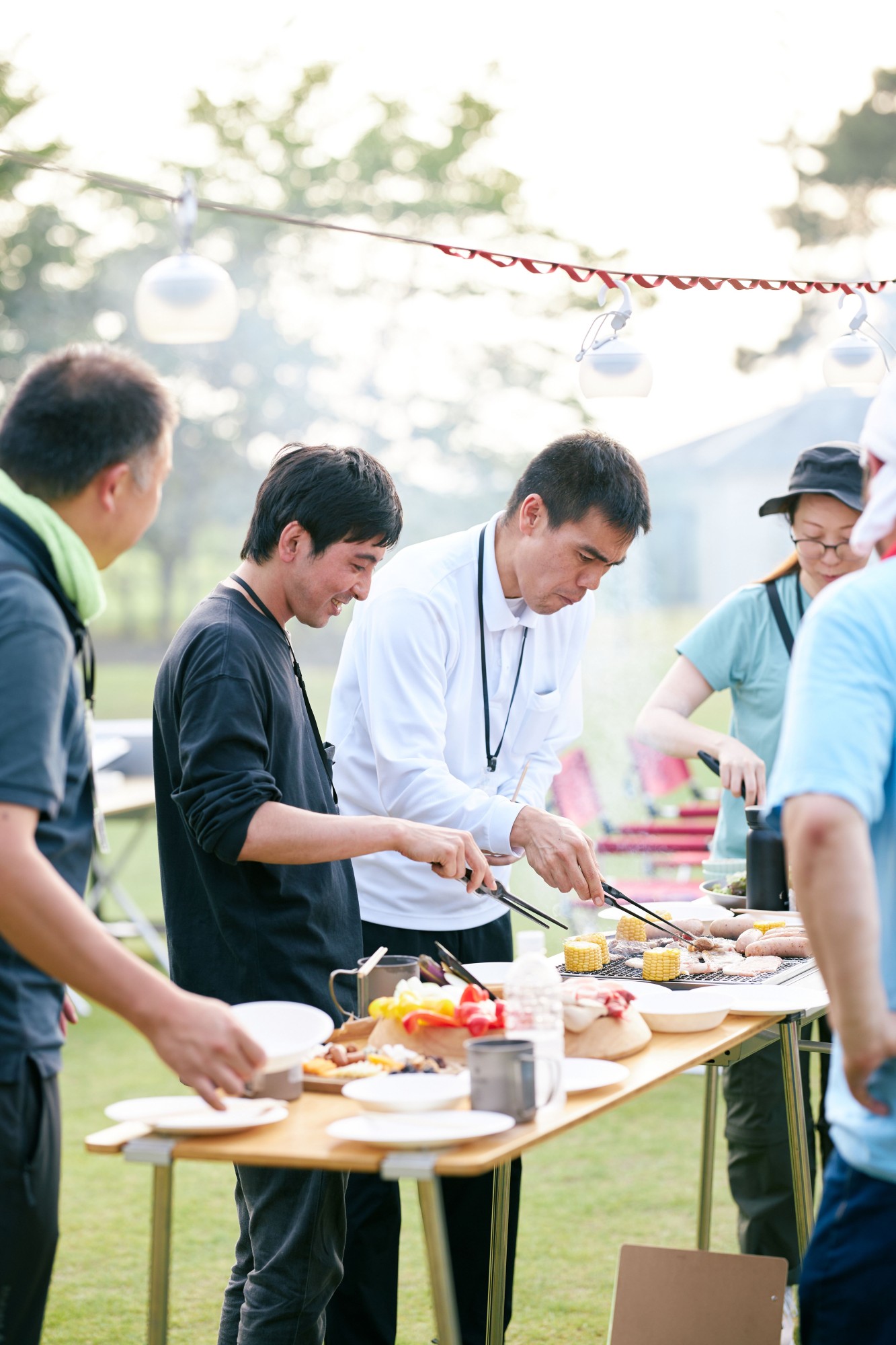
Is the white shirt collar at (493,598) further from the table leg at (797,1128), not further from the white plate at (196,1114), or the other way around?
the white plate at (196,1114)

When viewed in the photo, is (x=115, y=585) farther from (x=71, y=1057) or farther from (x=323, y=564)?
(x=323, y=564)

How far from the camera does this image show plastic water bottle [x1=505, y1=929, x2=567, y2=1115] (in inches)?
70.0

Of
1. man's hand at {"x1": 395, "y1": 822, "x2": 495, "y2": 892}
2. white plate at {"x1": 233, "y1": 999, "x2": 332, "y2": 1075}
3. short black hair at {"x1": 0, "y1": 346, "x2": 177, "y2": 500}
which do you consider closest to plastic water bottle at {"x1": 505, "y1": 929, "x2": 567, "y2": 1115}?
white plate at {"x1": 233, "y1": 999, "x2": 332, "y2": 1075}

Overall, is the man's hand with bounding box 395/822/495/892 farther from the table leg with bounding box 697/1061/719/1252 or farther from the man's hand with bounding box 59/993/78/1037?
the table leg with bounding box 697/1061/719/1252

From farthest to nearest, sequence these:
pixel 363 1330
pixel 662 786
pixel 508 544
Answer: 1. pixel 662 786
2. pixel 508 544
3. pixel 363 1330

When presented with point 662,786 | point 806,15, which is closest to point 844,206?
point 806,15

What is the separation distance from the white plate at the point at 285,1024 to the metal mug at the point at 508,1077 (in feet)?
0.87

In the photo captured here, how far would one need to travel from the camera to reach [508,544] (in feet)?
9.72

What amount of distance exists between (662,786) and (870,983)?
5759mm

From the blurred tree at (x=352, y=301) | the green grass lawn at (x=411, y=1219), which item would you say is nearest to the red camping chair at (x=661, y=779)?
the green grass lawn at (x=411, y=1219)

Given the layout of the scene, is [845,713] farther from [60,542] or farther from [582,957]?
[582,957]

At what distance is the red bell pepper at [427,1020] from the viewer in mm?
1988

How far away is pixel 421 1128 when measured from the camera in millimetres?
1628

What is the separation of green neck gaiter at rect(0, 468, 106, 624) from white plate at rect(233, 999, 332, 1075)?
0.61 meters
